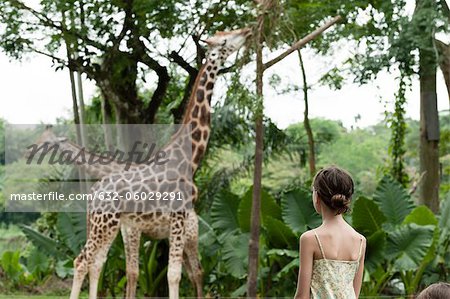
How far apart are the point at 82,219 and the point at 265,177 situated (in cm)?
1031

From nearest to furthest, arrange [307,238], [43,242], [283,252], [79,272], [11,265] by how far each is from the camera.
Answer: [307,238] → [79,272] → [283,252] → [43,242] → [11,265]

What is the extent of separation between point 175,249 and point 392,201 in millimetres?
2553

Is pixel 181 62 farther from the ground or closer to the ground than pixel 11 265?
farther from the ground

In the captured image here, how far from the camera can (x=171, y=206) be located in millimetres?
6281

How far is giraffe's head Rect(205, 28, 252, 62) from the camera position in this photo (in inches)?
256

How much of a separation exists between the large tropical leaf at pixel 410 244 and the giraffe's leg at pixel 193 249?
5.95ft

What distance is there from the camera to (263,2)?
668 centimetres

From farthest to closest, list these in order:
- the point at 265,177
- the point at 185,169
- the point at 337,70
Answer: the point at 265,177, the point at 337,70, the point at 185,169

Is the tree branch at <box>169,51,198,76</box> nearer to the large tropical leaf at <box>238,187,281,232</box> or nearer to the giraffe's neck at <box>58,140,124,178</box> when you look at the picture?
the large tropical leaf at <box>238,187,281,232</box>

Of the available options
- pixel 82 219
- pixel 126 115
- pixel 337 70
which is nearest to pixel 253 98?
pixel 126 115

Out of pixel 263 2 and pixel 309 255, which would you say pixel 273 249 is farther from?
pixel 309 255

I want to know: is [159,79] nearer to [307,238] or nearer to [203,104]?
[203,104]

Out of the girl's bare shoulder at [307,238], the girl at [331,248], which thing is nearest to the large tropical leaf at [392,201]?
the girl at [331,248]

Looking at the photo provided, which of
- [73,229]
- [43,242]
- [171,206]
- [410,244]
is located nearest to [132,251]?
[171,206]
